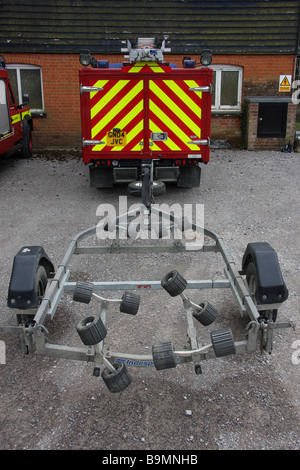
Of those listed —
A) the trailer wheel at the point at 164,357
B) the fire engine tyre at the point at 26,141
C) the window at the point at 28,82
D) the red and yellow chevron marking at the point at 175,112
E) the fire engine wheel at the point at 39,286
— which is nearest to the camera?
the trailer wheel at the point at 164,357

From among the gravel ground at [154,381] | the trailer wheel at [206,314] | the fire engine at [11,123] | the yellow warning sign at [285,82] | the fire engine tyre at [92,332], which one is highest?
the yellow warning sign at [285,82]

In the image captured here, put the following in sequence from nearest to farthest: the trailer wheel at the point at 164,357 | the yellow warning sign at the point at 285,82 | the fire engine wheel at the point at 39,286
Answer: the trailer wheel at the point at 164,357 → the fire engine wheel at the point at 39,286 → the yellow warning sign at the point at 285,82

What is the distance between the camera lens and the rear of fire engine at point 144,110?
299 inches

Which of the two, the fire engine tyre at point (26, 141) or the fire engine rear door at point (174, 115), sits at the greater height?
the fire engine rear door at point (174, 115)

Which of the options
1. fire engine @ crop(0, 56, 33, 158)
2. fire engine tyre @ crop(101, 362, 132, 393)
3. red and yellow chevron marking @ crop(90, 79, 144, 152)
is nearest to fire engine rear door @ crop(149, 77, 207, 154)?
red and yellow chevron marking @ crop(90, 79, 144, 152)

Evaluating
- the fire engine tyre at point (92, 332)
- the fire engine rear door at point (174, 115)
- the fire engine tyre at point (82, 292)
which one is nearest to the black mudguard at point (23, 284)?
the fire engine tyre at point (82, 292)

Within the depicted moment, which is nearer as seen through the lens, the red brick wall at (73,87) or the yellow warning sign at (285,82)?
the red brick wall at (73,87)

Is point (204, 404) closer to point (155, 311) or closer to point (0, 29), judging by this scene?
point (155, 311)

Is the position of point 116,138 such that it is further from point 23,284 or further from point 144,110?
point 23,284

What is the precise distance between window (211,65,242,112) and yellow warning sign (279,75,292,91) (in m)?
1.16

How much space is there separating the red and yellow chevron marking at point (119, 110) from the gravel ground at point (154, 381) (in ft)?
5.50

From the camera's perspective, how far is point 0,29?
12.5m

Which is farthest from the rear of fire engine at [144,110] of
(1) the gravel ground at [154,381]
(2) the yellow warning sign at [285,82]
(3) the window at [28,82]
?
(2) the yellow warning sign at [285,82]

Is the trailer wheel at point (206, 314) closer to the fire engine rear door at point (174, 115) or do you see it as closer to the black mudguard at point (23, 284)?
the black mudguard at point (23, 284)
